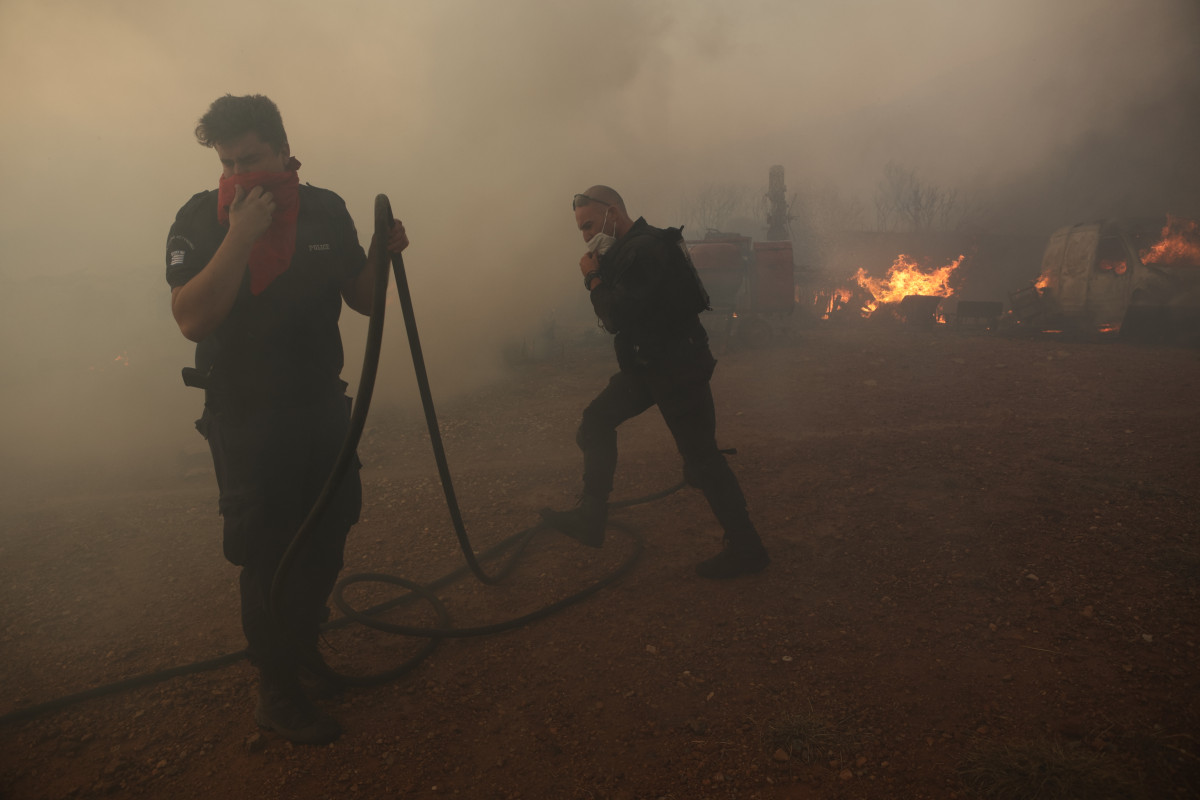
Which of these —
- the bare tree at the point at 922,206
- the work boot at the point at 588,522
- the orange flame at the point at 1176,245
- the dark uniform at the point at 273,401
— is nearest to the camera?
the dark uniform at the point at 273,401

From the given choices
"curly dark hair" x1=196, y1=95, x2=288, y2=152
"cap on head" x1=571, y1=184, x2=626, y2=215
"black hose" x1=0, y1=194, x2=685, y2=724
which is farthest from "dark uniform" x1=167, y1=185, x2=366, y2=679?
"cap on head" x1=571, y1=184, x2=626, y2=215

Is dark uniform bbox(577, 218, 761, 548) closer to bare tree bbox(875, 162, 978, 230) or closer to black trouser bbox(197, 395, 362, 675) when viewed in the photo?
black trouser bbox(197, 395, 362, 675)

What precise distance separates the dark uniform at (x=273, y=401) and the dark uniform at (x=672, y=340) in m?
1.29

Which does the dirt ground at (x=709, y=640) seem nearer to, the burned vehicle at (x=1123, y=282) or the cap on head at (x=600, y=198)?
the cap on head at (x=600, y=198)

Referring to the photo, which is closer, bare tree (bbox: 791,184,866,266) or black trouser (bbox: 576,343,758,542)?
black trouser (bbox: 576,343,758,542)

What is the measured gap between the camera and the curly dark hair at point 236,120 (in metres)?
2.18

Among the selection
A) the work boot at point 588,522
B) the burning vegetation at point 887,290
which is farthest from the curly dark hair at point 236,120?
the burning vegetation at point 887,290

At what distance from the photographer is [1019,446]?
5.06 meters

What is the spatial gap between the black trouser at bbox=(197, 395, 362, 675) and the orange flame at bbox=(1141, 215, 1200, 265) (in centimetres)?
1225

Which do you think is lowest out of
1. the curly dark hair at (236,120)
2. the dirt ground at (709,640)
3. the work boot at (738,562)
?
the dirt ground at (709,640)

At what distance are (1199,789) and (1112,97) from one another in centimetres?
2844

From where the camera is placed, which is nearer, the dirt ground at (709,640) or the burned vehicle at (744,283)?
the dirt ground at (709,640)

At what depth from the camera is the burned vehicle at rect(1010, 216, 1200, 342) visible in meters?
9.48

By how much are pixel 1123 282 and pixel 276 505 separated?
40.9 feet
